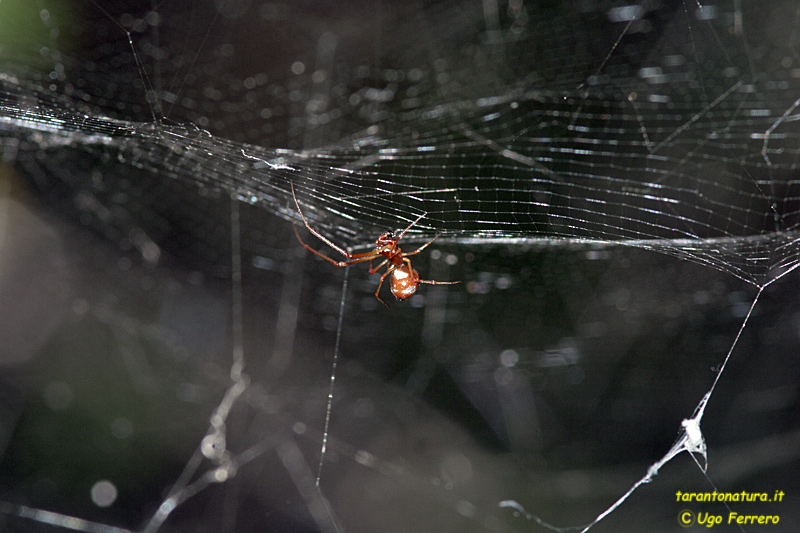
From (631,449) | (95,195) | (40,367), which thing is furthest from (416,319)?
(40,367)

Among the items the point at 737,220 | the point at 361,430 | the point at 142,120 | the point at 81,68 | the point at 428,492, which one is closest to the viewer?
the point at 142,120

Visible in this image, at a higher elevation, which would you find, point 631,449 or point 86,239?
point 86,239

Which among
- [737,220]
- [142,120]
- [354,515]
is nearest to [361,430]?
[354,515]

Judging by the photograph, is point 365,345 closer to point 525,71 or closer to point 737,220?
point 525,71

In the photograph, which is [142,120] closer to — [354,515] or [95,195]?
[95,195]

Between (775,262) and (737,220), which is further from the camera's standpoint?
(737,220)

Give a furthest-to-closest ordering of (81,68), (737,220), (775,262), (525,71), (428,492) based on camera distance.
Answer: (428,492), (525,71), (737,220), (81,68), (775,262)

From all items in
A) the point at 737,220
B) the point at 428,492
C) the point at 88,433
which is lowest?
the point at 428,492

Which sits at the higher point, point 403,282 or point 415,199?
point 415,199
